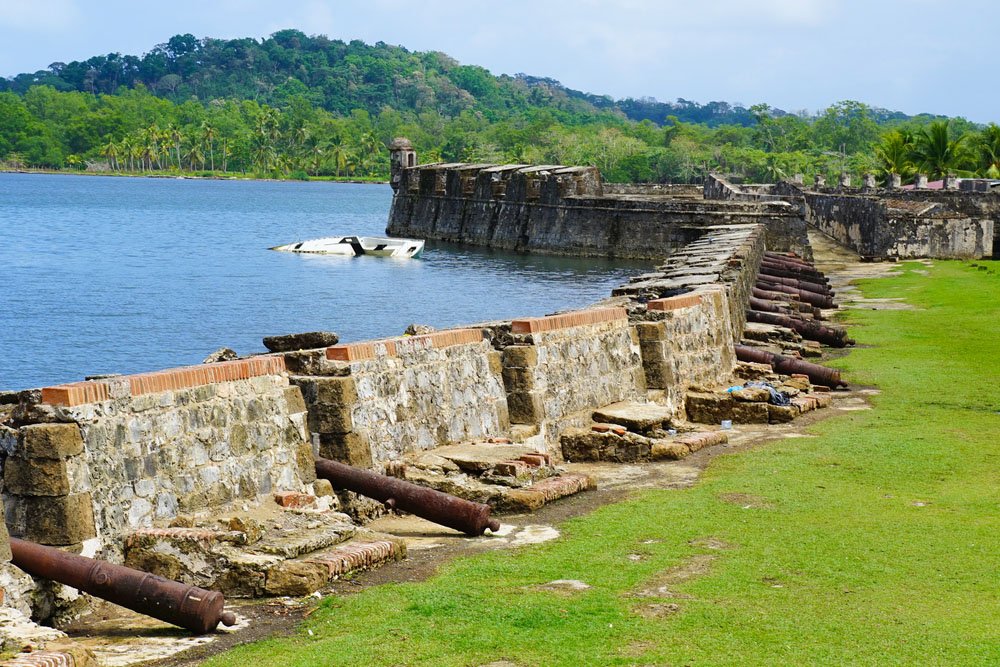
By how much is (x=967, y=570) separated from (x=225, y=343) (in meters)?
27.8

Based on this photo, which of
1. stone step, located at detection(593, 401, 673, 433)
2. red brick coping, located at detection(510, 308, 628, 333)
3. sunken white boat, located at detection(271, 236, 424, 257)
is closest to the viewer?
red brick coping, located at detection(510, 308, 628, 333)

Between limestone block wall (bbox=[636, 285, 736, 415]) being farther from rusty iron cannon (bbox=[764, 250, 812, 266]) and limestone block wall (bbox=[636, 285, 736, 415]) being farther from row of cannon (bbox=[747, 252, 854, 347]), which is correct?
rusty iron cannon (bbox=[764, 250, 812, 266])

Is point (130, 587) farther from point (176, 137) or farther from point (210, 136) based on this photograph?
point (176, 137)

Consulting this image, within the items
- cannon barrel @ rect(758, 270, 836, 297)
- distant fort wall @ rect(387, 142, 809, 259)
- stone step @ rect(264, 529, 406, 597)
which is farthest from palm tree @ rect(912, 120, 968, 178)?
stone step @ rect(264, 529, 406, 597)

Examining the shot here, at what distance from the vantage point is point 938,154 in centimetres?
7362

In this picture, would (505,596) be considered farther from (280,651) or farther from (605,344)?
(605,344)

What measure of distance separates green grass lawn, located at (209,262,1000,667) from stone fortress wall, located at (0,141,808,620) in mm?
1453

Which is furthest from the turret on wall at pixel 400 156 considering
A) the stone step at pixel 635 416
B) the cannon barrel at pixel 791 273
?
the stone step at pixel 635 416

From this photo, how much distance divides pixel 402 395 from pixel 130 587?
3.58 meters

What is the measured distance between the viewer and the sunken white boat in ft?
207

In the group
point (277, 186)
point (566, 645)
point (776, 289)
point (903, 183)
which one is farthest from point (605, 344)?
point (277, 186)

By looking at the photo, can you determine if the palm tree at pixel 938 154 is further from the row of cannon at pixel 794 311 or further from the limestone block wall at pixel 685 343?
the limestone block wall at pixel 685 343

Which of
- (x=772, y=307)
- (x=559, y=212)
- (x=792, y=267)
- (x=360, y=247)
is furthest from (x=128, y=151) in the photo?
(x=772, y=307)

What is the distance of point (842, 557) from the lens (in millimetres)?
7879
